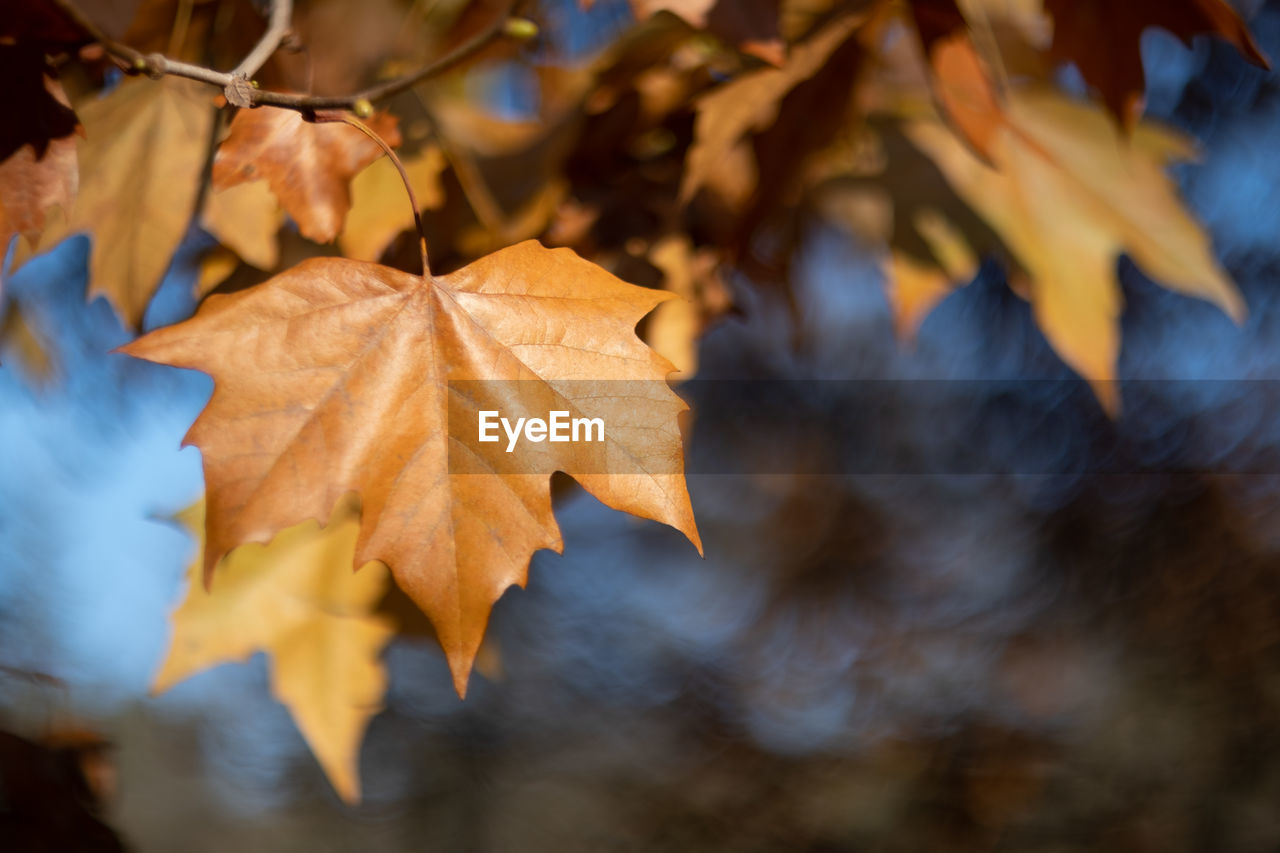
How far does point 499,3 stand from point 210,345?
512 mm

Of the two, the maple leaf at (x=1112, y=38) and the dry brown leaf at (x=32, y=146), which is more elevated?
the maple leaf at (x=1112, y=38)

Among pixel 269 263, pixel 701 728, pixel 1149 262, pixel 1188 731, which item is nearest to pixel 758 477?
pixel 701 728

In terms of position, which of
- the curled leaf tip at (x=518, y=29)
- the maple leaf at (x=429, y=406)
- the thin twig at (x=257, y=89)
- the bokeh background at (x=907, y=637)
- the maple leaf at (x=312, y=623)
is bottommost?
the bokeh background at (x=907, y=637)

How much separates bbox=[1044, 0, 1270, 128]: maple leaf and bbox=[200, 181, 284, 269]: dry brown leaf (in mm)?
494

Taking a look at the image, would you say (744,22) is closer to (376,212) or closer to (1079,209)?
(376,212)

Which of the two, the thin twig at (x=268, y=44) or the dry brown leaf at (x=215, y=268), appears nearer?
the thin twig at (x=268, y=44)

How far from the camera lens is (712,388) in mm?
2811

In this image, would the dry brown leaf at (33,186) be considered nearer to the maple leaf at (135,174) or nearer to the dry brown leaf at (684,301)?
the maple leaf at (135,174)

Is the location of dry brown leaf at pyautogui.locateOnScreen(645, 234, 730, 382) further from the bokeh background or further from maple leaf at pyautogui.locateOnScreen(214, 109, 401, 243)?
the bokeh background

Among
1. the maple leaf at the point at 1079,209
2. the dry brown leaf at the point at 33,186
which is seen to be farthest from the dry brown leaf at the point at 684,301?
the dry brown leaf at the point at 33,186

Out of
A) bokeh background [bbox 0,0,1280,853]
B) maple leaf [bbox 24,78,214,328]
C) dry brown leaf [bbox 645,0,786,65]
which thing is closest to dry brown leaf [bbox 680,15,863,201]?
dry brown leaf [bbox 645,0,786,65]

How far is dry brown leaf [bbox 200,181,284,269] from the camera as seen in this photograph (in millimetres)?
436

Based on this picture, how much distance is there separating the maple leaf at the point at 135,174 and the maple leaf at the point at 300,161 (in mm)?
125

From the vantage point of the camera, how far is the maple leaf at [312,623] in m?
0.61
